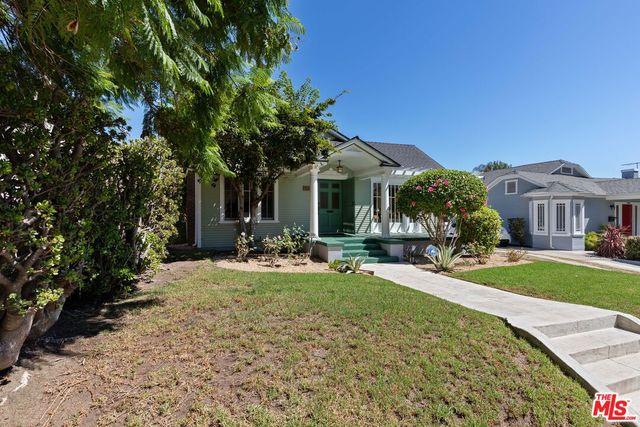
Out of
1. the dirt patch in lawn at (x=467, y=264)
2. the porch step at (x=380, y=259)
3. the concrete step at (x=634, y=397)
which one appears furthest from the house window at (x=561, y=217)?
the concrete step at (x=634, y=397)

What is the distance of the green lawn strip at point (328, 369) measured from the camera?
9.17ft

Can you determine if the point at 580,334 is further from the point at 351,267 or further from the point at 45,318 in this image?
the point at 45,318

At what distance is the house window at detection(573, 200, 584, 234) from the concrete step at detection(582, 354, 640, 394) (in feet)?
52.7

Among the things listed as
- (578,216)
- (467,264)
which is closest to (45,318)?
(467,264)

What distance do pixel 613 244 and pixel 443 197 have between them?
9.81 m

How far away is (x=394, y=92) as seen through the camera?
15.4 m

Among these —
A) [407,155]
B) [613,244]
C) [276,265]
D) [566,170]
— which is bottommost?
[276,265]

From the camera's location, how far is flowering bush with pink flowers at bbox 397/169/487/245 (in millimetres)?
10305

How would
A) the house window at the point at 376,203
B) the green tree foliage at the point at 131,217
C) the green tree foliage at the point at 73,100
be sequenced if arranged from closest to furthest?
the green tree foliage at the point at 73,100 < the green tree foliage at the point at 131,217 < the house window at the point at 376,203

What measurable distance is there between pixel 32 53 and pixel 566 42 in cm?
1281

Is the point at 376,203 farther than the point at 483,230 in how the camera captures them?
Yes

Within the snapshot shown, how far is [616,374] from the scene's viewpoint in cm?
390

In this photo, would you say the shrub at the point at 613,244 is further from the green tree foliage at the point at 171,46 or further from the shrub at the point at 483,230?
the green tree foliage at the point at 171,46

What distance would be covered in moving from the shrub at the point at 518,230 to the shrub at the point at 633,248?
5.87m
